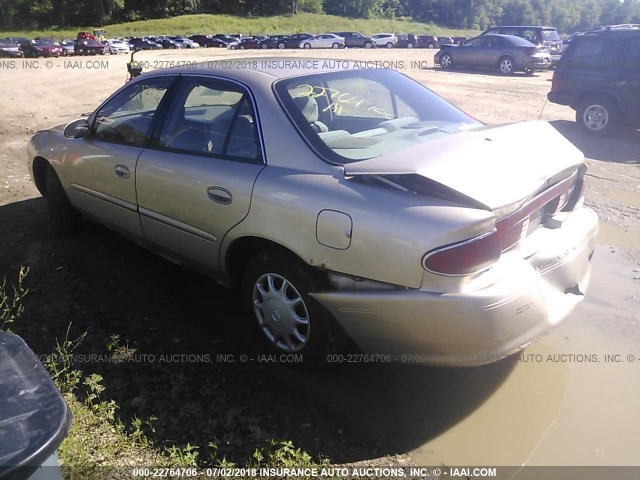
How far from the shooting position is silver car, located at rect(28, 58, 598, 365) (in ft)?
8.43

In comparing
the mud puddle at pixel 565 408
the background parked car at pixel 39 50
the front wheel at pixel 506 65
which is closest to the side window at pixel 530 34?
the front wheel at pixel 506 65

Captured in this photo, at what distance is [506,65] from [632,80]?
12782mm

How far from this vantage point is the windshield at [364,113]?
318 centimetres

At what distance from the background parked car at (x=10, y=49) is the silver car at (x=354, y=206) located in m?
36.3

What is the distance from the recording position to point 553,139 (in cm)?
333

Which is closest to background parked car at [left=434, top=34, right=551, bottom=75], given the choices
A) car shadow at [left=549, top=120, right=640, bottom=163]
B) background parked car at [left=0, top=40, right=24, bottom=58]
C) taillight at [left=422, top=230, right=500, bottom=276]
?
car shadow at [left=549, top=120, right=640, bottom=163]

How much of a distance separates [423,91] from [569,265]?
1.68m

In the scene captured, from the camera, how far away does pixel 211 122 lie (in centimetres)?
372

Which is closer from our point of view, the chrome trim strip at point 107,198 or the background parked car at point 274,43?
the chrome trim strip at point 107,198

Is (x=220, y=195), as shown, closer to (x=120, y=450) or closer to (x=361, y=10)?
(x=120, y=450)

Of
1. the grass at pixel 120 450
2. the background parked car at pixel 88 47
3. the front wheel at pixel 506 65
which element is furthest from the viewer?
the background parked car at pixel 88 47

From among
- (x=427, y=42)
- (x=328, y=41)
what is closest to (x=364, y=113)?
(x=328, y=41)

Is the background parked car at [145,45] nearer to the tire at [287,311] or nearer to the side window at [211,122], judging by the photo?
the side window at [211,122]

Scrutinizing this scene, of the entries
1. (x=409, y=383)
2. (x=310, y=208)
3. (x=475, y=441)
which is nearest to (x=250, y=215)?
(x=310, y=208)
